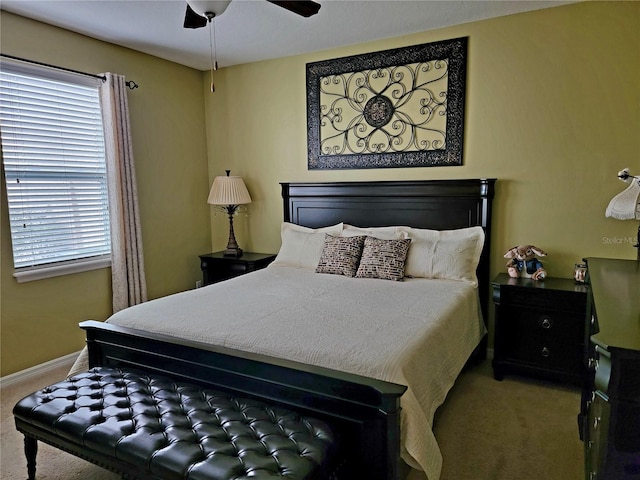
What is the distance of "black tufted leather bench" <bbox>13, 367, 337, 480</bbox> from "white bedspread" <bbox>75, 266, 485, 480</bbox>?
11.2 inches

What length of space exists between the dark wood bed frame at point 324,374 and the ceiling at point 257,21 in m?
1.23

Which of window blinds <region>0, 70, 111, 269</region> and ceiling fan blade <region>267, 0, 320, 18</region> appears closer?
ceiling fan blade <region>267, 0, 320, 18</region>

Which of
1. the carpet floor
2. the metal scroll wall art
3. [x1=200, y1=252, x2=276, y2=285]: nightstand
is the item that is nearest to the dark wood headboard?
the metal scroll wall art

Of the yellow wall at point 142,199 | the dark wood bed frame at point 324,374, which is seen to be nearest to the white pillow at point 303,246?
the dark wood bed frame at point 324,374

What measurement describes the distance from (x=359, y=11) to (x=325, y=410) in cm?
267

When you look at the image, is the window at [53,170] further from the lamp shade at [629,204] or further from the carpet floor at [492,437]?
the lamp shade at [629,204]

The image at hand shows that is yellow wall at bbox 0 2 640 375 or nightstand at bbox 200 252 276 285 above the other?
yellow wall at bbox 0 2 640 375

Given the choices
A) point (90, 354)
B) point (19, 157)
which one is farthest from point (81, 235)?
point (90, 354)

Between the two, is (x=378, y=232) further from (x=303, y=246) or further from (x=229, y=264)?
(x=229, y=264)

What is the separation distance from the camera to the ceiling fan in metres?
1.96

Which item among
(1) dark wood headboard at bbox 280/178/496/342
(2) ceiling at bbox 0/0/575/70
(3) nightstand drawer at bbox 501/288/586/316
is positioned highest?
(2) ceiling at bbox 0/0/575/70

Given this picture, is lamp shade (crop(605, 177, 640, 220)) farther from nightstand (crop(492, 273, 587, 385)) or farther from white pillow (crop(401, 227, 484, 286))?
white pillow (crop(401, 227, 484, 286))

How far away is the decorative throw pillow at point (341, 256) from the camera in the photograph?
3.37 m

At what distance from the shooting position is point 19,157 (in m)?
3.08
